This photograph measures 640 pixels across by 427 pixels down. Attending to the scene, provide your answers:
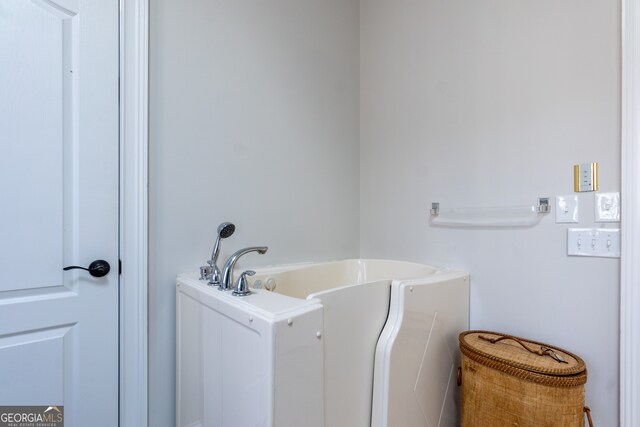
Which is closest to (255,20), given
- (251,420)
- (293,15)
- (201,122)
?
(293,15)

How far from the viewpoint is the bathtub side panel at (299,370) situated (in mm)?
799

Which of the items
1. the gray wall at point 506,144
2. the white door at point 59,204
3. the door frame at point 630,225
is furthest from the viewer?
the gray wall at point 506,144

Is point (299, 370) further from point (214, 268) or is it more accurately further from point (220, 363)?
point (214, 268)

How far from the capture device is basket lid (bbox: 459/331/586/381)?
3.59ft

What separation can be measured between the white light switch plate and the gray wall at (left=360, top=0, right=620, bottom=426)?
1.1 inches

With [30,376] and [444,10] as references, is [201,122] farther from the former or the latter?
[444,10]

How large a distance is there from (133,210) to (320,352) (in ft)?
2.95

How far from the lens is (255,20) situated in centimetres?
165

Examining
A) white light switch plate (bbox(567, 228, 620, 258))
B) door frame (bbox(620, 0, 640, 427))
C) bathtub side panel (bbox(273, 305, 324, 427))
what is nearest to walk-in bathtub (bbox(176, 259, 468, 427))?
bathtub side panel (bbox(273, 305, 324, 427))

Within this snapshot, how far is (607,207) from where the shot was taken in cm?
122

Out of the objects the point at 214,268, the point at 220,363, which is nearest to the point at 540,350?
the point at 220,363

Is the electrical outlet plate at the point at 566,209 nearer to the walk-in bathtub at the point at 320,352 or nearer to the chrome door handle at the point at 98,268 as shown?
the walk-in bathtub at the point at 320,352

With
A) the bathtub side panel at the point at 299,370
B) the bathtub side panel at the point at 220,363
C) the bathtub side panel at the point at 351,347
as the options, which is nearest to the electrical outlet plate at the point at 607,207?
the bathtub side panel at the point at 351,347

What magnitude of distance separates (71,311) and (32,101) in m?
0.73
